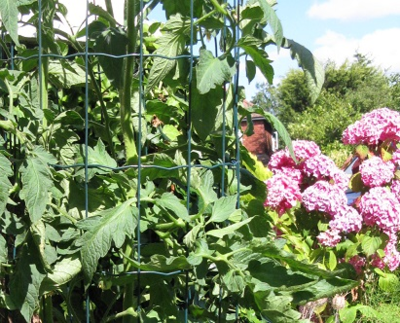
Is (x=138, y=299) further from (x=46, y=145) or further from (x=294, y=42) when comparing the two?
(x=294, y=42)

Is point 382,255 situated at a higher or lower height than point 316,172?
lower

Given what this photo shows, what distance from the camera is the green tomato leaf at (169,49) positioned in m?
1.59

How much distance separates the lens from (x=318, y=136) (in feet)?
82.2

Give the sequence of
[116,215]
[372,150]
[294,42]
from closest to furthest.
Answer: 1. [116,215]
2. [294,42]
3. [372,150]

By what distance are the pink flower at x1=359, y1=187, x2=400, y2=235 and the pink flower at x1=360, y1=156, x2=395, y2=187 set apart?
7cm

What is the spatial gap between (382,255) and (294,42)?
2.22 meters

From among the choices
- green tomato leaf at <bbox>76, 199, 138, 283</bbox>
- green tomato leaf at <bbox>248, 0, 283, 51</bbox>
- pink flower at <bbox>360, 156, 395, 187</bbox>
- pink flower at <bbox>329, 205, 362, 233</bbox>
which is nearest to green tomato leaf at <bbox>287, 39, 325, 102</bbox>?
green tomato leaf at <bbox>248, 0, 283, 51</bbox>

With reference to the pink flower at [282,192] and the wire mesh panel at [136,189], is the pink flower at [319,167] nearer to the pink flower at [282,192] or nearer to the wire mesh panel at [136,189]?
the pink flower at [282,192]

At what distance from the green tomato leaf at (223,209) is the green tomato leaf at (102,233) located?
0.64ft

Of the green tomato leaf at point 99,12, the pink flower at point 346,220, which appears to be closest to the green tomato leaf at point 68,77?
the green tomato leaf at point 99,12

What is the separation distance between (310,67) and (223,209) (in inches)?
16.6

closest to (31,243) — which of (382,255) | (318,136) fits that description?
(382,255)

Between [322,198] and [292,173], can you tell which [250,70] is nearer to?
[322,198]

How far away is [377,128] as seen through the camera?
12.5 ft
